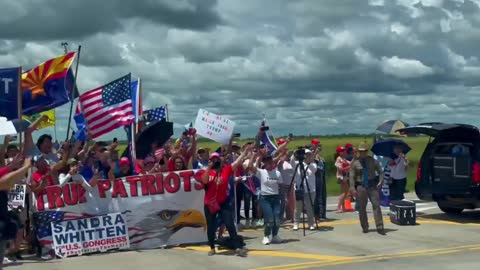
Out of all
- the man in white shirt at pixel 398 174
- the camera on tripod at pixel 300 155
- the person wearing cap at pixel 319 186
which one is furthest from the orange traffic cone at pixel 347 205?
the camera on tripod at pixel 300 155

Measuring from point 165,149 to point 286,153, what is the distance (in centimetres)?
246

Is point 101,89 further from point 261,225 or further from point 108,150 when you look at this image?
point 261,225

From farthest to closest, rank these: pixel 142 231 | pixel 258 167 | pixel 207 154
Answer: pixel 207 154 → pixel 258 167 → pixel 142 231

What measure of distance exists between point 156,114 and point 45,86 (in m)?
5.91

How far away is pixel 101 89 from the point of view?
43.4 feet

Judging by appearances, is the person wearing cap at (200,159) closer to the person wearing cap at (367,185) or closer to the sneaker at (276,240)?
the sneaker at (276,240)

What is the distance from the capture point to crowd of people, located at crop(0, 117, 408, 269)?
1180 cm

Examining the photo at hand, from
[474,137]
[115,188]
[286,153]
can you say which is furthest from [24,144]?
[474,137]

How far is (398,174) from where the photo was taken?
17203 millimetres

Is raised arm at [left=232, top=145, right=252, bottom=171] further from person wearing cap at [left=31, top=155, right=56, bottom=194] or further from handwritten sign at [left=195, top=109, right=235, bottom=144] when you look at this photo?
person wearing cap at [left=31, top=155, right=56, bottom=194]

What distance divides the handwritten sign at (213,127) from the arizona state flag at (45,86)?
8.25ft

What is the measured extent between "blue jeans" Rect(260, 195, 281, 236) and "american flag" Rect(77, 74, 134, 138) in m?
2.93

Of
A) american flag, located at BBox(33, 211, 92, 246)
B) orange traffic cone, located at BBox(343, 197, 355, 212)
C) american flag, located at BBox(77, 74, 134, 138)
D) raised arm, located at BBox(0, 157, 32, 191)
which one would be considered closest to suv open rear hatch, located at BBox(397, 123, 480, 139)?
orange traffic cone, located at BBox(343, 197, 355, 212)

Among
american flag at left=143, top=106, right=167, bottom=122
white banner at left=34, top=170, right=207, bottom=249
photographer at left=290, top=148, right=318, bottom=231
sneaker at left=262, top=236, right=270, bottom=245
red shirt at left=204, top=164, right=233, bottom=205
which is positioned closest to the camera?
red shirt at left=204, top=164, right=233, bottom=205
